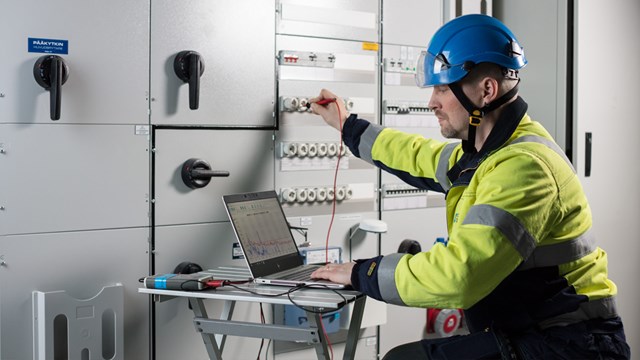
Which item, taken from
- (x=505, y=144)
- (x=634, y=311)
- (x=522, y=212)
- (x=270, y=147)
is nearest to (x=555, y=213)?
(x=522, y=212)

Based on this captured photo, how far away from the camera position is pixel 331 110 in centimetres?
288

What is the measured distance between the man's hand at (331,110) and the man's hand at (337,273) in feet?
2.68

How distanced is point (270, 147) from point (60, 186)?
2.80 feet

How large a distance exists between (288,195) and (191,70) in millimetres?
674

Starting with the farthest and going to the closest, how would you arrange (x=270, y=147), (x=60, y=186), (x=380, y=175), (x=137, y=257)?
(x=380, y=175) → (x=270, y=147) → (x=137, y=257) → (x=60, y=186)

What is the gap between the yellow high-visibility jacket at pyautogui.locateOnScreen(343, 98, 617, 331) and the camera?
182 centimetres

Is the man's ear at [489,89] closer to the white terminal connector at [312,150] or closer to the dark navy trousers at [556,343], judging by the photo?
the dark navy trousers at [556,343]

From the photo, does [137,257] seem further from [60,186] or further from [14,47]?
[14,47]

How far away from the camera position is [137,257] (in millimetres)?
2623

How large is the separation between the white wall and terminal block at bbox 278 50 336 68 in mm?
1304

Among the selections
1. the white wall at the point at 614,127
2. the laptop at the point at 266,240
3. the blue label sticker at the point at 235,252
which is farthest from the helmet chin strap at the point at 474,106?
the white wall at the point at 614,127

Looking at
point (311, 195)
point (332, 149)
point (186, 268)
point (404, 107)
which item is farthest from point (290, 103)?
point (186, 268)

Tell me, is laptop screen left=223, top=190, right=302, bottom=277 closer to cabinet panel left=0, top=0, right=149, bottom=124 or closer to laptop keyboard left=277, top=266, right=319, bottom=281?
laptop keyboard left=277, top=266, right=319, bottom=281

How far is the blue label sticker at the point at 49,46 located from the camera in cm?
238
